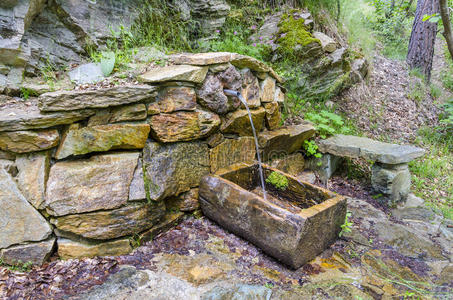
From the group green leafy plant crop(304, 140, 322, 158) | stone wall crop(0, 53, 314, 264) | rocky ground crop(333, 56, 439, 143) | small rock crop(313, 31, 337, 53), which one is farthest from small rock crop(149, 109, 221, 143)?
rocky ground crop(333, 56, 439, 143)

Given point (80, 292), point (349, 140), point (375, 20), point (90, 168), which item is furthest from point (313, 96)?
point (375, 20)

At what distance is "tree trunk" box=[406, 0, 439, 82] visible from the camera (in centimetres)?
595

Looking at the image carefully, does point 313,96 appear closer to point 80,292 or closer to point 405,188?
point 405,188

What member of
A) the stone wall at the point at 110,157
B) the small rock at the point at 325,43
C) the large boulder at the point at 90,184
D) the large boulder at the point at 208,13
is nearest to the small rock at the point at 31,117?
the stone wall at the point at 110,157

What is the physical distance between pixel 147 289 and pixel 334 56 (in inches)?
169

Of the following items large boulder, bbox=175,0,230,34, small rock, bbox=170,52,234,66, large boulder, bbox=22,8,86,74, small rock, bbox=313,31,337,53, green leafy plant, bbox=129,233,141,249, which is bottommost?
green leafy plant, bbox=129,233,141,249

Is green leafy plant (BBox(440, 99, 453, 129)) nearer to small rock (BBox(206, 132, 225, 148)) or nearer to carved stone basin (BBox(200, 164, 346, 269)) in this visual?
carved stone basin (BBox(200, 164, 346, 269))

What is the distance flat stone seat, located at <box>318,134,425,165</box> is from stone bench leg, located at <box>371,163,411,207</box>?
130 mm

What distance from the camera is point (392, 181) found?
342 centimetres

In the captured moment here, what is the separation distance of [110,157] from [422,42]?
23.1 ft

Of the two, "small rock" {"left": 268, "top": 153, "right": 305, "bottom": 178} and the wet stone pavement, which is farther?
"small rock" {"left": 268, "top": 153, "right": 305, "bottom": 178}

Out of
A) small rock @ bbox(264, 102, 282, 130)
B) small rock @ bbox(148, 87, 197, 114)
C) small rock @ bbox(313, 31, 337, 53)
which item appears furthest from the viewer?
small rock @ bbox(313, 31, 337, 53)

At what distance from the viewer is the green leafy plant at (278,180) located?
3027mm

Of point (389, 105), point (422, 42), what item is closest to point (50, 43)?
point (389, 105)
